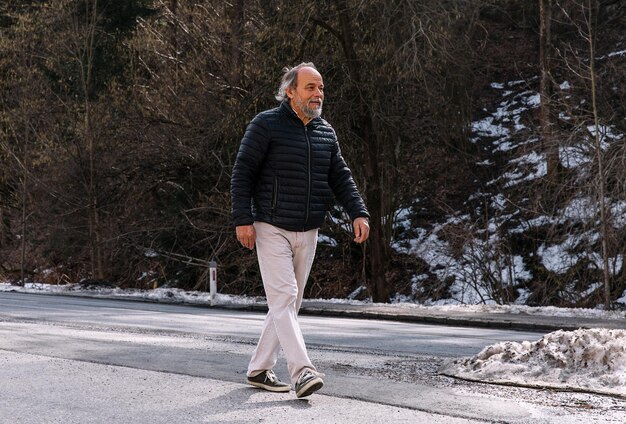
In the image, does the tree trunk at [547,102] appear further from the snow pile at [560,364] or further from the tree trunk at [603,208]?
the snow pile at [560,364]

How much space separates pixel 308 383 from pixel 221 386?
971 mm

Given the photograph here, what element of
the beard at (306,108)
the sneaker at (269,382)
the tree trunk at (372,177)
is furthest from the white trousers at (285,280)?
the tree trunk at (372,177)

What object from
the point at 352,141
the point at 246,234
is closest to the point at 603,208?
the point at 352,141

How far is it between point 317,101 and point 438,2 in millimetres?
16424

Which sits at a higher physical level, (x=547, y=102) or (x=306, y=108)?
(x=547, y=102)

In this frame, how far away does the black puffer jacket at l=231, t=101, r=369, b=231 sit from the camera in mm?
6324

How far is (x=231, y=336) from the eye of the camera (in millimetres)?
11492

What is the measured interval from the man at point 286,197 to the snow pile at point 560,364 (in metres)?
1.66

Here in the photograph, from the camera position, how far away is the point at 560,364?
7.30 meters

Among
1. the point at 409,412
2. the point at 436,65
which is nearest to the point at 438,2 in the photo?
the point at 436,65

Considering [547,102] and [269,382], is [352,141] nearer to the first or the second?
[547,102]

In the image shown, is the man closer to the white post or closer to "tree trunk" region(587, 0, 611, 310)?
"tree trunk" region(587, 0, 611, 310)

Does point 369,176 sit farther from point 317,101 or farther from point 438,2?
point 317,101

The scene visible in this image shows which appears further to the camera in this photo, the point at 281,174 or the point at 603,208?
the point at 603,208
